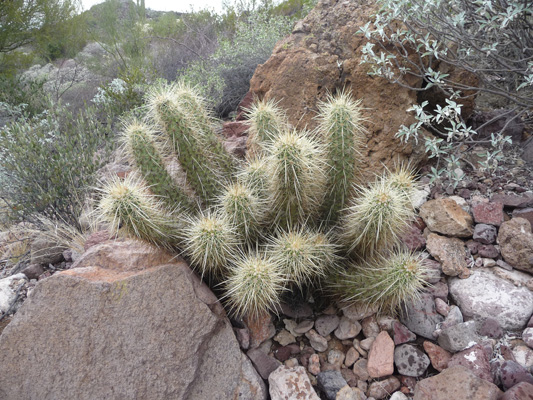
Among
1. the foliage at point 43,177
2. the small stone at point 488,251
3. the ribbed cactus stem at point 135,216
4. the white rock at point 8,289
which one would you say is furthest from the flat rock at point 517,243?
the foliage at point 43,177

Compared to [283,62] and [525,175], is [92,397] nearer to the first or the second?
[283,62]

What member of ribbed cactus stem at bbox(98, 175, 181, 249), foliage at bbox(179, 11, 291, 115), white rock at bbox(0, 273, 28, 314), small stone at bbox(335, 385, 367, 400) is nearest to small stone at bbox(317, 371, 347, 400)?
small stone at bbox(335, 385, 367, 400)

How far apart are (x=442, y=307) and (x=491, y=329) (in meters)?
0.27

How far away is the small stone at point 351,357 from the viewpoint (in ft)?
7.16

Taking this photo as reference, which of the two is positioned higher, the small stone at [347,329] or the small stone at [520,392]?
the small stone at [520,392]

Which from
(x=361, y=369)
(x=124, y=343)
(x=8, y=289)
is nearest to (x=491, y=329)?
(x=361, y=369)

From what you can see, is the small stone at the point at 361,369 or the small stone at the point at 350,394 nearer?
the small stone at the point at 350,394

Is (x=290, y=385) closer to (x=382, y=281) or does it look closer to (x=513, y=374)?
(x=382, y=281)

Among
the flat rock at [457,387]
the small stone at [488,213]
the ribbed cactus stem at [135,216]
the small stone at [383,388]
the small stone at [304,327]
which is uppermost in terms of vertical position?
the ribbed cactus stem at [135,216]

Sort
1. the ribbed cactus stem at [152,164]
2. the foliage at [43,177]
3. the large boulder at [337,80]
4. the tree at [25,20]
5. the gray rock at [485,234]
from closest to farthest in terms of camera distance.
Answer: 1. the ribbed cactus stem at [152,164]
2. the gray rock at [485,234]
3. the large boulder at [337,80]
4. the foliage at [43,177]
5. the tree at [25,20]

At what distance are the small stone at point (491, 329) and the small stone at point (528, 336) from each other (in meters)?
0.11

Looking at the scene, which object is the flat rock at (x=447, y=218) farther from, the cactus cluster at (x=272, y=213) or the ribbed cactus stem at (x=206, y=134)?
the ribbed cactus stem at (x=206, y=134)

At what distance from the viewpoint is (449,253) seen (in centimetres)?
252

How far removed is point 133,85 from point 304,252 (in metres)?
4.97
